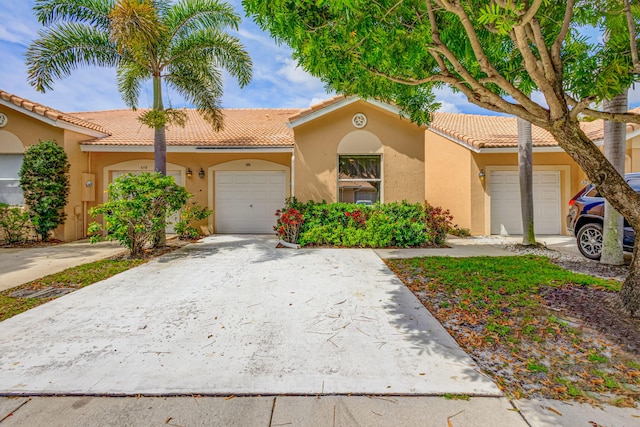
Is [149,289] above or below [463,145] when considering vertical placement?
below

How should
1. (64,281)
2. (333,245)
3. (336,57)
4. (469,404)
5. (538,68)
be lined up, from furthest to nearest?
(333,245) < (64,281) < (336,57) < (538,68) < (469,404)

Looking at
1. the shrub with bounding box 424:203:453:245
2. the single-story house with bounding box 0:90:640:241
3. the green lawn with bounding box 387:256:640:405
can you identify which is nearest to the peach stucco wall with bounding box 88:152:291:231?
the single-story house with bounding box 0:90:640:241

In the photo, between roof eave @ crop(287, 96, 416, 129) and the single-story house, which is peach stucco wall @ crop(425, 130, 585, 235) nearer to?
the single-story house

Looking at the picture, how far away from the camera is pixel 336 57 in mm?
4551

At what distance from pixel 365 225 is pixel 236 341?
6.18 meters

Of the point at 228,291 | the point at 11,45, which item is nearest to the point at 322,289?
the point at 228,291

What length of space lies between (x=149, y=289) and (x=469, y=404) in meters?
4.99

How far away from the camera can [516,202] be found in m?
12.3

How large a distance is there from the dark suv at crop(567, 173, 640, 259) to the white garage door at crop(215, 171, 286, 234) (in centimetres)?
906

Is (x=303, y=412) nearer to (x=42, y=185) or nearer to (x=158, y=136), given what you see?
(x=158, y=136)

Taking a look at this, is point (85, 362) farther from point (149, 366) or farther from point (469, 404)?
point (469, 404)

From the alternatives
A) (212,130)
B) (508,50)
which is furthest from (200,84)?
(508,50)

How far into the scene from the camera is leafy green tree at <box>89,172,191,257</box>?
742cm

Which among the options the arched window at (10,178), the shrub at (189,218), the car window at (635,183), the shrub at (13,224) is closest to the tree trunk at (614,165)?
the car window at (635,183)
